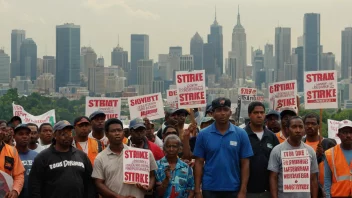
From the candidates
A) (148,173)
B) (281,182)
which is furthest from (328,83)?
(148,173)

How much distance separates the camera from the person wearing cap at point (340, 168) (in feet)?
46.4

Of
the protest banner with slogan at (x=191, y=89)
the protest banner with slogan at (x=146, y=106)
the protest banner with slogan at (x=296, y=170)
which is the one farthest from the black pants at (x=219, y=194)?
the protest banner with slogan at (x=146, y=106)

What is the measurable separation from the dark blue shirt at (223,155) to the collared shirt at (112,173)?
97 cm

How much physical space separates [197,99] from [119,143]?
224 inches

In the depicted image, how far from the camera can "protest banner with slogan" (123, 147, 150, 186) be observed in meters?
13.3

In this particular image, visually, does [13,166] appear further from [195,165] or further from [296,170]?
[296,170]

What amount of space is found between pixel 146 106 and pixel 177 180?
26.1 ft

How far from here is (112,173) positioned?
13.4m

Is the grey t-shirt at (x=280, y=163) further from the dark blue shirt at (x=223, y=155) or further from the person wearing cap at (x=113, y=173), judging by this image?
the person wearing cap at (x=113, y=173)

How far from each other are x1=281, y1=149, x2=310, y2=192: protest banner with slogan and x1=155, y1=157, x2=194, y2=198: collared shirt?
1219 mm

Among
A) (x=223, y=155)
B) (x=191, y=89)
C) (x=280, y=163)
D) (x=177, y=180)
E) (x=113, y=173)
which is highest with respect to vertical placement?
(x=191, y=89)

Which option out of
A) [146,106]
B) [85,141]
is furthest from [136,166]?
[146,106]

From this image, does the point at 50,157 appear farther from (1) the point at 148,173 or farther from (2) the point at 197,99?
(2) the point at 197,99

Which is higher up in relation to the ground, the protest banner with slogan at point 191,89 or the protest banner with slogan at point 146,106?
the protest banner with slogan at point 191,89
